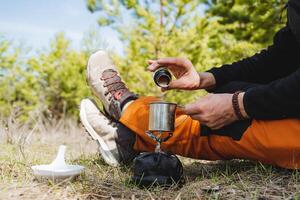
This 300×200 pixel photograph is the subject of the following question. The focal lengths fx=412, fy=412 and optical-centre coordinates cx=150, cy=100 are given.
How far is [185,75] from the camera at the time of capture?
2043 mm

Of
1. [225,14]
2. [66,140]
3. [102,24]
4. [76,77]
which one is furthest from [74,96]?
[66,140]

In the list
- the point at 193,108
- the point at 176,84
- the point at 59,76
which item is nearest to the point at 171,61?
the point at 176,84

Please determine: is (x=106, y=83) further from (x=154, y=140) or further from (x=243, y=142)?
(x=243, y=142)

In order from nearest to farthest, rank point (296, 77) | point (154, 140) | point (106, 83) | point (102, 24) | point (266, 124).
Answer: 1. point (296, 77)
2. point (266, 124)
3. point (154, 140)
4. point (106, 83)
5. point (102, 24)

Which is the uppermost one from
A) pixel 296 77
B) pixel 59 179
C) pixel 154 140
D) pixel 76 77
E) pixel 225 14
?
pixel 225 14

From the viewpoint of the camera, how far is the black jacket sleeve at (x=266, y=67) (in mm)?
1964

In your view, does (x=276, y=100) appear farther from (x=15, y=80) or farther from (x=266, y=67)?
(x=15, y=80)

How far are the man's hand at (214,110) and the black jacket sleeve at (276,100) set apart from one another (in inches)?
2.0

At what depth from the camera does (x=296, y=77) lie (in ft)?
4.70

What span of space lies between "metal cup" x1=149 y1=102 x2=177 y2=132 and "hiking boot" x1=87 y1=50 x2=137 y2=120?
0.35 meters

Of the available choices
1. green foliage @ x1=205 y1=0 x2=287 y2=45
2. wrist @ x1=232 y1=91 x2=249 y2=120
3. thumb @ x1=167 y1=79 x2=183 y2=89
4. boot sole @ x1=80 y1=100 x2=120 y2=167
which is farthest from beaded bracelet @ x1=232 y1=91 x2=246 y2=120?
green foliage @ x1=205 y1=0 x2=287 y2=45

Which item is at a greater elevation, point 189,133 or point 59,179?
point 189,133

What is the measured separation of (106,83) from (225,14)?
5.48 m

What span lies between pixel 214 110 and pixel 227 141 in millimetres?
156
